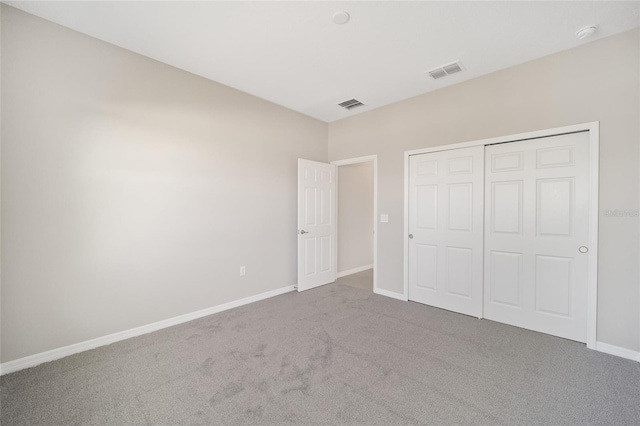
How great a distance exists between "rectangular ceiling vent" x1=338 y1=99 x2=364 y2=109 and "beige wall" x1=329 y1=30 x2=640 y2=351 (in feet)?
2.67

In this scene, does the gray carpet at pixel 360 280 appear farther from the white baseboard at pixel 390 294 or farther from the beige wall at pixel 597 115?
the beige wall at pixel 597 115

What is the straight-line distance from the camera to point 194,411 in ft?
5.78

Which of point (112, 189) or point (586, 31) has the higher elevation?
point (586, 31)

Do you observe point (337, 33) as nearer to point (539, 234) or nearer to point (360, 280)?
point (539, 234)

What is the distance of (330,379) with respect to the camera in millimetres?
2078

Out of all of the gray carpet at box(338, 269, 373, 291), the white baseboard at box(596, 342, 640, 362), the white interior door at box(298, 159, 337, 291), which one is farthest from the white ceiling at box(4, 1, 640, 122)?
the gray carpet at box(338, 269, 373, 291)

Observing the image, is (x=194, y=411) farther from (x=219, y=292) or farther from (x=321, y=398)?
(x=219, y=292)

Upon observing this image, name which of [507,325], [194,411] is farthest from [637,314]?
[194,411]

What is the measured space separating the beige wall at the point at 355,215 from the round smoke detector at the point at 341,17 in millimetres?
3030

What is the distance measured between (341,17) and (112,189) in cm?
265

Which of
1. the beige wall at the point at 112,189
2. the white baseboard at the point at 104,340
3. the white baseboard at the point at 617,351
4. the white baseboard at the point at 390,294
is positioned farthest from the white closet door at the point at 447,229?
the white baseboard at the point at 104,340

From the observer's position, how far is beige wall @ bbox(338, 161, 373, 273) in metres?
5.26

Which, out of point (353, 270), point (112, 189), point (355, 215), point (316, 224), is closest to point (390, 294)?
point (353, 270)

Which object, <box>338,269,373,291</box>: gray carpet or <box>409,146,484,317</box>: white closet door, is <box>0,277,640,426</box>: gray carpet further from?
<box>338,269,373,291</box>: gray carpet
